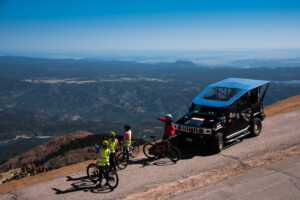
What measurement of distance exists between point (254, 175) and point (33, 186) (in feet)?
29.2

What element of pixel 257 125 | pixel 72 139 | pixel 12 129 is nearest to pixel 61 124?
pixel 12 129

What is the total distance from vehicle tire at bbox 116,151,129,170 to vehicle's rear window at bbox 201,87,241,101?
5.33 metres

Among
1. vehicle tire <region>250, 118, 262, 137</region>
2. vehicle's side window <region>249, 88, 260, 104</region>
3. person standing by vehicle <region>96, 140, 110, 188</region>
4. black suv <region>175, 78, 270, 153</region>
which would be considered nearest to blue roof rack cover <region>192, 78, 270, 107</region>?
black suv <region>175, 78, 270, 153</region>

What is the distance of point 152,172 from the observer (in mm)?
11664

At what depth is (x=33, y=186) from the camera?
445 inches

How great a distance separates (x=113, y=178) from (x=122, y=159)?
2.29m

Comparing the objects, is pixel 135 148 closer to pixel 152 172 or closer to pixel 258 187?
pixel 152 172

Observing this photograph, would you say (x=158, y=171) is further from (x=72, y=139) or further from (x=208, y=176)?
(x=72, y=139)

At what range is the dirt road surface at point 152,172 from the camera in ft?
33.6

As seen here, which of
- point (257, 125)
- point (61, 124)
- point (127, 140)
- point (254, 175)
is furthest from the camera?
point (61, 124)

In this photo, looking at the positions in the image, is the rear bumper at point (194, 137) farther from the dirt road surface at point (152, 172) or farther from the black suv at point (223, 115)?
the dirt road surface at point (152, 172)

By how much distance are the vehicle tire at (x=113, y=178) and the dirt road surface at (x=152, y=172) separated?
23 centimetres

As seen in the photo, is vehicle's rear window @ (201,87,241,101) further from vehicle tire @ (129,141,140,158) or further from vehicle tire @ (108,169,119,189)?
vehicle tire @ (108,169,119,189)

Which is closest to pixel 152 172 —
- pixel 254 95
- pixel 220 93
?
pixel 220 93
